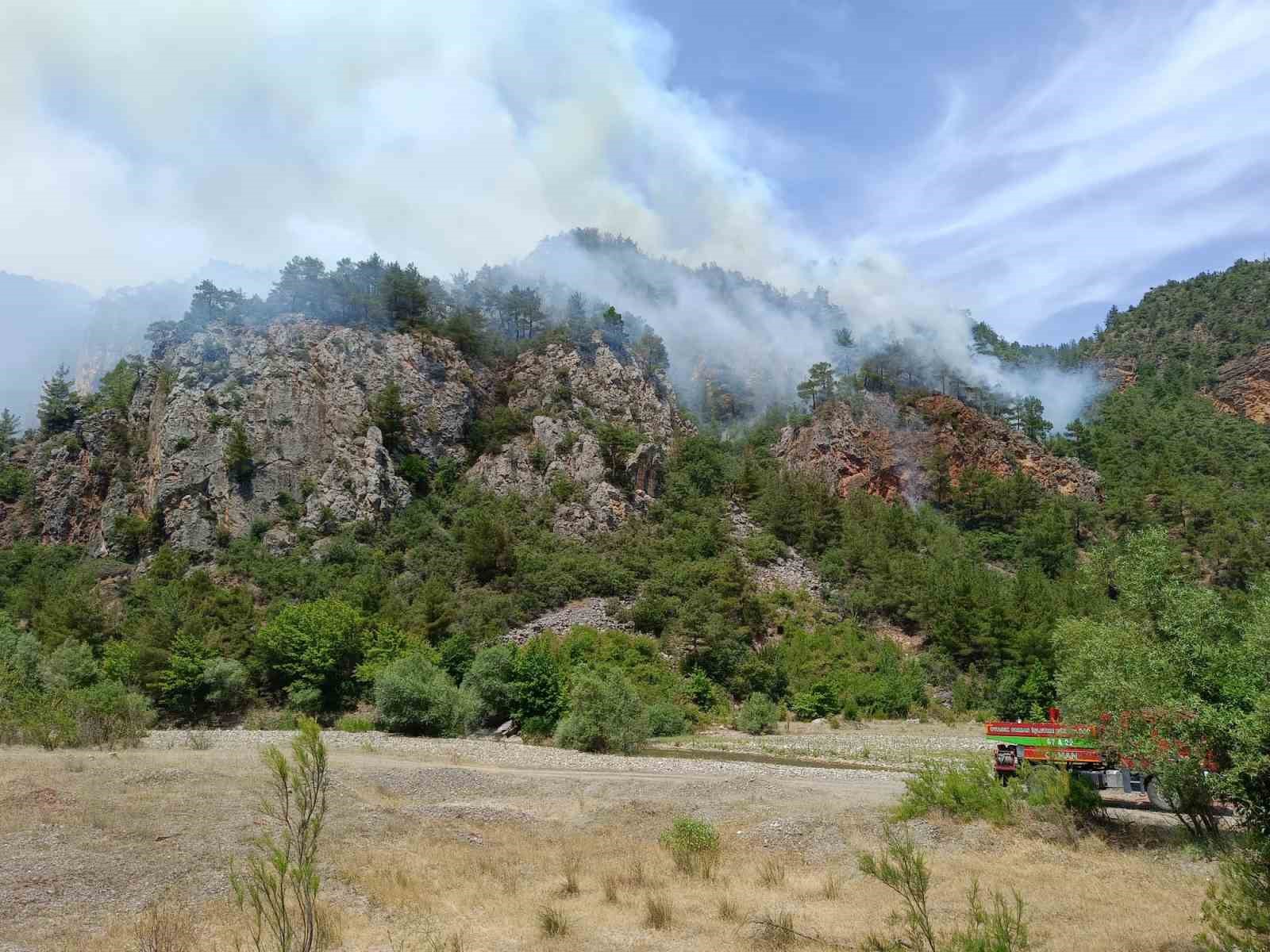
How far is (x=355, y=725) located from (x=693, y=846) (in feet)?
95.5

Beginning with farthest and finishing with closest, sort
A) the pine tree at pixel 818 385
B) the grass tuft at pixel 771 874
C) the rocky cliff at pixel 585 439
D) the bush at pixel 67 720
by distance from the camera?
the pine tree at pixel 818 385
the rocky cliff at pixel 585 439
the bush at pixel 67 720
the grass tuft at pixel 771 874

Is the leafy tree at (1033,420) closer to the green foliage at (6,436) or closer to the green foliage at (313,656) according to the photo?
the green foliage at (313,656)

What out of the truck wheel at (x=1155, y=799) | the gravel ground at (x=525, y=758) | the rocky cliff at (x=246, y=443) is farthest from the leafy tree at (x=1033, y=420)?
the truck wheel at (x=1155, y=799)

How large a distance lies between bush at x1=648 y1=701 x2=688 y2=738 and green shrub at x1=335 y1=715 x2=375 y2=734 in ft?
46.9

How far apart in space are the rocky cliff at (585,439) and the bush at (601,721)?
113ft

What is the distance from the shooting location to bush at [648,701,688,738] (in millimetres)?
43406

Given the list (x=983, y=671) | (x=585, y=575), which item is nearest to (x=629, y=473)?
(x=585, y=575)

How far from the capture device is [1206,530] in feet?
244

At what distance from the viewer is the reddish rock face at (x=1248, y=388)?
342 ft

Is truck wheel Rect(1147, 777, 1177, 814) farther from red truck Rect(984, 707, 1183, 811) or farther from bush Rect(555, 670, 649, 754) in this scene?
bush Rect(555, 670, 649, 754)

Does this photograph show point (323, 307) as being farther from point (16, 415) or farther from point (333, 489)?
point (16, 415)

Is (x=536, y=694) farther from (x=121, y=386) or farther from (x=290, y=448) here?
(x=121, y=386)

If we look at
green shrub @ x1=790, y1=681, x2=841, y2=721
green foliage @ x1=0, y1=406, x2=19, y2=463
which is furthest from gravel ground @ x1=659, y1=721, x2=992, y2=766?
green foliage @ x1=0, y1=406, x2=19, y2=463

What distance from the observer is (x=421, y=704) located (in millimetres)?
38375
